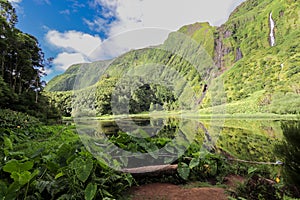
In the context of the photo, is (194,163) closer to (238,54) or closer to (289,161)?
(289,161)

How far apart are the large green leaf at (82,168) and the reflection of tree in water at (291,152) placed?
1690mm

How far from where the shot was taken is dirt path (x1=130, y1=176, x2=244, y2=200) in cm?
227

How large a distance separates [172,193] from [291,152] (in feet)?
4.08

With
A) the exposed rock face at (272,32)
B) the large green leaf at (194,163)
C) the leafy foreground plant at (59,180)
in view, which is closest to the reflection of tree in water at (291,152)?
the large green leaf at (194,163)

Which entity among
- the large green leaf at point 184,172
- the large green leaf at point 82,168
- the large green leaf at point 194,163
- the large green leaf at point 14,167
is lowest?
the large green leaf at point 184,172

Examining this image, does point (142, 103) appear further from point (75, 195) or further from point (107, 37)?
point (75, 195)

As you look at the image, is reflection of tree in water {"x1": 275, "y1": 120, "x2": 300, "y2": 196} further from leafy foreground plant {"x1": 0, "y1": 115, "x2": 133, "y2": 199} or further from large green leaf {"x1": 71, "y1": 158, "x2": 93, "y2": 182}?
large green leaf {"x1": 71, "y1": 158, "x2": 93, "y2": 182}

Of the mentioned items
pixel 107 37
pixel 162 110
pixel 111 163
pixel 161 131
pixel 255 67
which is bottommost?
pixel 111 163

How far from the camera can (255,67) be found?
62.8 meters

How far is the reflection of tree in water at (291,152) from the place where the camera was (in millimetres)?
1804

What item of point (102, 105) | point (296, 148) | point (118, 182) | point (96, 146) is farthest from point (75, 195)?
point (296, 148)

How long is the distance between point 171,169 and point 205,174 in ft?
1.99

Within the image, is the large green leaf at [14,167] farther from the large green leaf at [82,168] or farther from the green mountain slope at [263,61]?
the green mountain slope at [263,61]

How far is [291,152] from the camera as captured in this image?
184 centimetres
